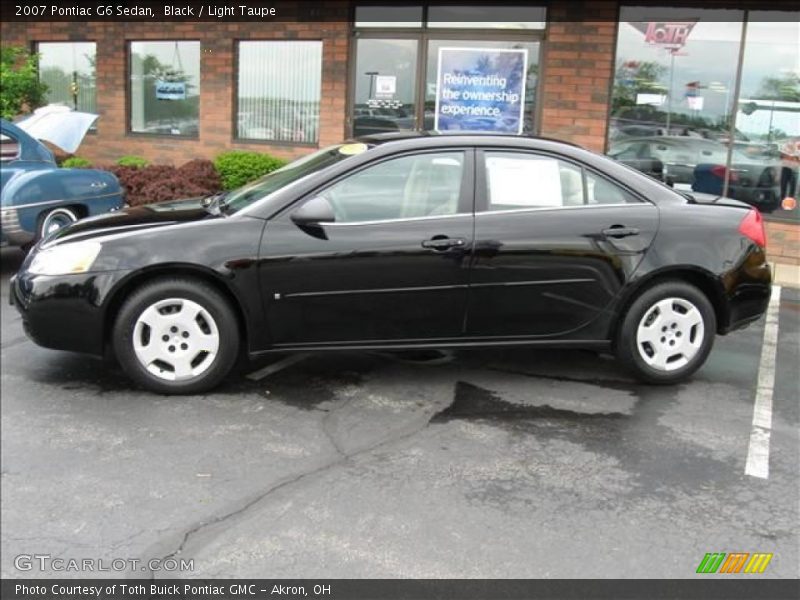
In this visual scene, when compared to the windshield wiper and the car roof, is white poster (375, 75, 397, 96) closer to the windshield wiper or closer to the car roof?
the windshield wiper

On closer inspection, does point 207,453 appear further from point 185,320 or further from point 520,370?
point 520,370

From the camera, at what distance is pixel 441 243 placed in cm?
439

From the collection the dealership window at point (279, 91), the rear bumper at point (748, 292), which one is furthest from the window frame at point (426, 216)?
the dealership window at point (279, 91)

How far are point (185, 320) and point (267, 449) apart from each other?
3.20ft

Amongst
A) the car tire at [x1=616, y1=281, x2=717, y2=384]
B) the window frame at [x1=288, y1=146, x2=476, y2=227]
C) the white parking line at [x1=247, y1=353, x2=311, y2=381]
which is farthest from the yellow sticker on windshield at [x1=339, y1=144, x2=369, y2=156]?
the car tire at [x1=616, y1=281, x2=717, y2=384]

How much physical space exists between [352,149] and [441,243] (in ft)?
2.72

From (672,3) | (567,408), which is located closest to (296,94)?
(672,3)

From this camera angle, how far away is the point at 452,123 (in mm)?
10516

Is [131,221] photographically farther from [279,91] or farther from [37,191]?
[279,91]

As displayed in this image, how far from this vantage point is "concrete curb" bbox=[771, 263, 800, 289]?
8211 millimetres

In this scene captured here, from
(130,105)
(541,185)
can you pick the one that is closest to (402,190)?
(541,185)

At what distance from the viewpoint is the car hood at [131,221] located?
4.40 meters

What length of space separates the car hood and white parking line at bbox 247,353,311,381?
3.36ft
